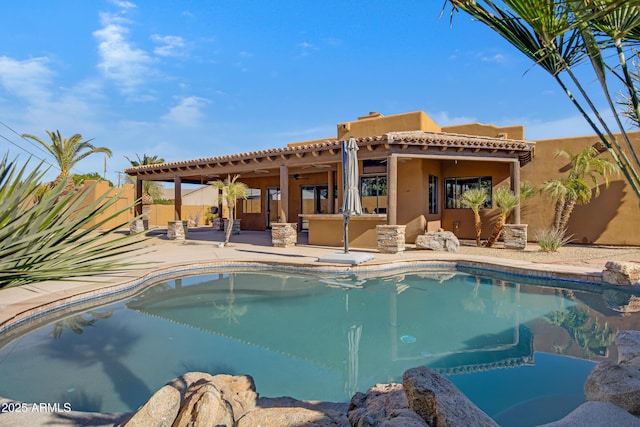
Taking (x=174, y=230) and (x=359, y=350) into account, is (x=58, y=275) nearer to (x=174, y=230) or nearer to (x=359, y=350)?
(x=359, y=350)

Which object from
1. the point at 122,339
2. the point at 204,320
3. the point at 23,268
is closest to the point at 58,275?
the point at 23,268

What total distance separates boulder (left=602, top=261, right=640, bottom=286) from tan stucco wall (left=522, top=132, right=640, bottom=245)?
21.0ft

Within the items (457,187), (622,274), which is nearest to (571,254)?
(622,274)

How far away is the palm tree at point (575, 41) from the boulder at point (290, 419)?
235 centimetres

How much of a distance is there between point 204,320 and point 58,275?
17.1ft

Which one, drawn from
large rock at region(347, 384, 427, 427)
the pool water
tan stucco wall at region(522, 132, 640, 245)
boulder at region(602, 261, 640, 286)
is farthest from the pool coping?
tan stucco wall at region(522, 132, 640, 245)

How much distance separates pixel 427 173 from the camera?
45.8 feet

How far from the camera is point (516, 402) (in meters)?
3.66

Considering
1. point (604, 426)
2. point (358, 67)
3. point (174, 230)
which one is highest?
point (358, 67)

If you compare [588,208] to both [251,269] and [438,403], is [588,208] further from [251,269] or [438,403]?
[438,403]

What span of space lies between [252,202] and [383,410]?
1926 cm

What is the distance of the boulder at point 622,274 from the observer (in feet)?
24.5

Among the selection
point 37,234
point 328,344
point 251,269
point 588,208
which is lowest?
point 328,344

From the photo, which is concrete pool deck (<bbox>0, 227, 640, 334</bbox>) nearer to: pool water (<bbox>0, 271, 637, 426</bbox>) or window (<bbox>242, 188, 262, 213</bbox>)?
pool water (<bbox>0, 271, 637, 426</bbox>)
